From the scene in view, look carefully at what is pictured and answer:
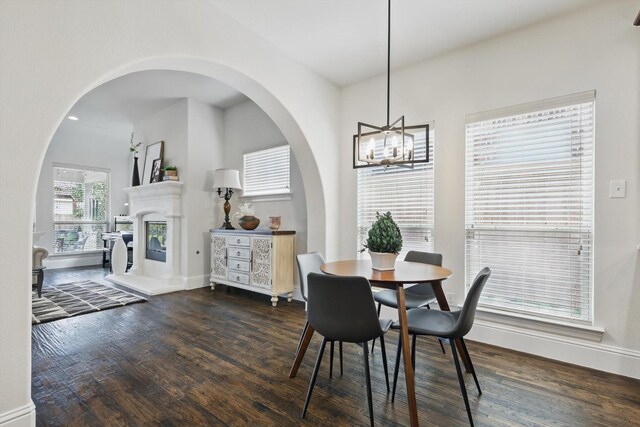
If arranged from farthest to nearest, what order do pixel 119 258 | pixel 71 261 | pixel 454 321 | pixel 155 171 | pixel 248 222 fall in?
pixel 71 261 < pixel 119 258 < pixel 155 171 < pixel 248 222 < pixel 454 321

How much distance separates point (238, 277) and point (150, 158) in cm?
292

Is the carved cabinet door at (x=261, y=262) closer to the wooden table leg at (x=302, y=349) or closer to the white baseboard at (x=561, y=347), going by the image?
the wooden table leg at (x=302, y=349)

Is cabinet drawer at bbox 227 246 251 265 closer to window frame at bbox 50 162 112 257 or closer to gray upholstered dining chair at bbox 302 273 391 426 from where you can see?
gray upholstered dining chair at bbox 302 273 391 426

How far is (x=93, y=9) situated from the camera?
1834mm

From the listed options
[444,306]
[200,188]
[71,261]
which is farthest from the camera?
[71,261]

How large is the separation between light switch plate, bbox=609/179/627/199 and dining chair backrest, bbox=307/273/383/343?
2138 millimetres

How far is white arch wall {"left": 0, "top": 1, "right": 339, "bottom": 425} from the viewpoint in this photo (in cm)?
153

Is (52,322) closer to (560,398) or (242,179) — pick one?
(242,179)

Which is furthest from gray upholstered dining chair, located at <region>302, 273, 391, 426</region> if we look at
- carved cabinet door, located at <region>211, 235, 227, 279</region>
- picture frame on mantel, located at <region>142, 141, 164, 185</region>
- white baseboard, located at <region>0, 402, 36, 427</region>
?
picture frame on mantel, located at <region>142, 141, 164, 185</region>

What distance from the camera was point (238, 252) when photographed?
426 centimetres

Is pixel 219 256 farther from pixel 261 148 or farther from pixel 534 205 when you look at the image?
pixel 534 205

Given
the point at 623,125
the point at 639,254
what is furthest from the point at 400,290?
the point at 623,125

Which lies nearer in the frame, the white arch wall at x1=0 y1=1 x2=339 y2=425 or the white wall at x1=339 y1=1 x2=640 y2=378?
the white arch wall at x1=0 y1=1 x2=339 y2=425

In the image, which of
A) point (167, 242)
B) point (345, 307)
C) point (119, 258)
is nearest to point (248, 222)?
point (167, 242)
